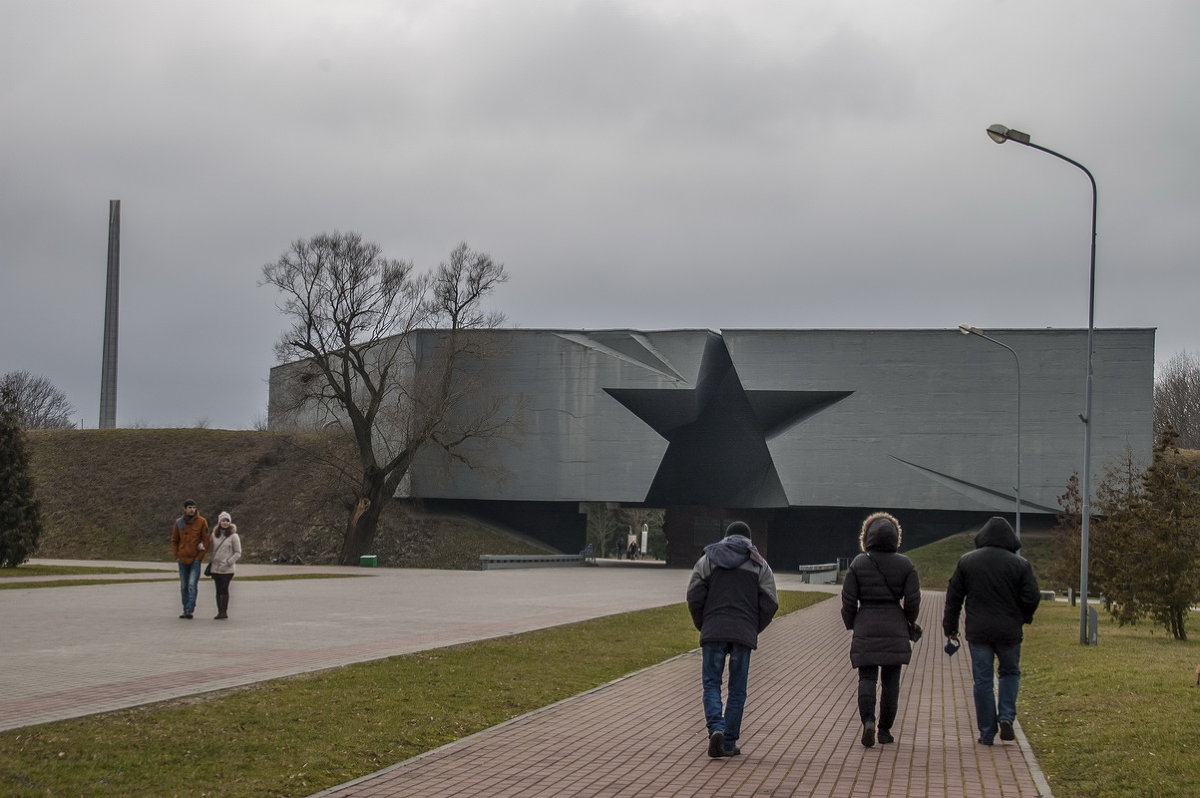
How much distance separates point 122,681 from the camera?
11078mm

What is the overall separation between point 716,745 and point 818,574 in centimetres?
3631

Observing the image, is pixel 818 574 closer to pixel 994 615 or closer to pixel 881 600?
pixel 994 615

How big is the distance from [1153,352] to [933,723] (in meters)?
43.0

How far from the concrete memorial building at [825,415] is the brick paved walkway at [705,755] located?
38567 millimetres

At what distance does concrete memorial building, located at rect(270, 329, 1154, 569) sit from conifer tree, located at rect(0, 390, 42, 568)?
1791 centimetres

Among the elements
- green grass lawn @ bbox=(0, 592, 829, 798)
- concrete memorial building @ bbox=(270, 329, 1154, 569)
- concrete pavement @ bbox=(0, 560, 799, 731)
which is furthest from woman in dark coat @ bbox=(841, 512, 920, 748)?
concrete memorial building @ bbox=(270, 329, 1154, 569)

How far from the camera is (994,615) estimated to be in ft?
31.6

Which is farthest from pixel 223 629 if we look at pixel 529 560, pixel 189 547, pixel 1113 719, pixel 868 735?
pixel 529 560

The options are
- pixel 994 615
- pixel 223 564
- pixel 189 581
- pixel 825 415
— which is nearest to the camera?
pixel 994 615

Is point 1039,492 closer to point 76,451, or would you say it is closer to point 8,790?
point 76,451

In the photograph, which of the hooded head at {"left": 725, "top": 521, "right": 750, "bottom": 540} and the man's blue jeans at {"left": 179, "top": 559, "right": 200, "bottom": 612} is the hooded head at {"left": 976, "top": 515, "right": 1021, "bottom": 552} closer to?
the hooded head at {"left": 725, "top": 521, "right": 750, "bottom": 540}

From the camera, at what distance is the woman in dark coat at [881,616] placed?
924 cm

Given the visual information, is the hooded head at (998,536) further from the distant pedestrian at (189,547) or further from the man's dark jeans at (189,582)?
the man's dark jeans at (189,582)

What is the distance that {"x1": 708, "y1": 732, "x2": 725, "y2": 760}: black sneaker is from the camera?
8.56 metres
